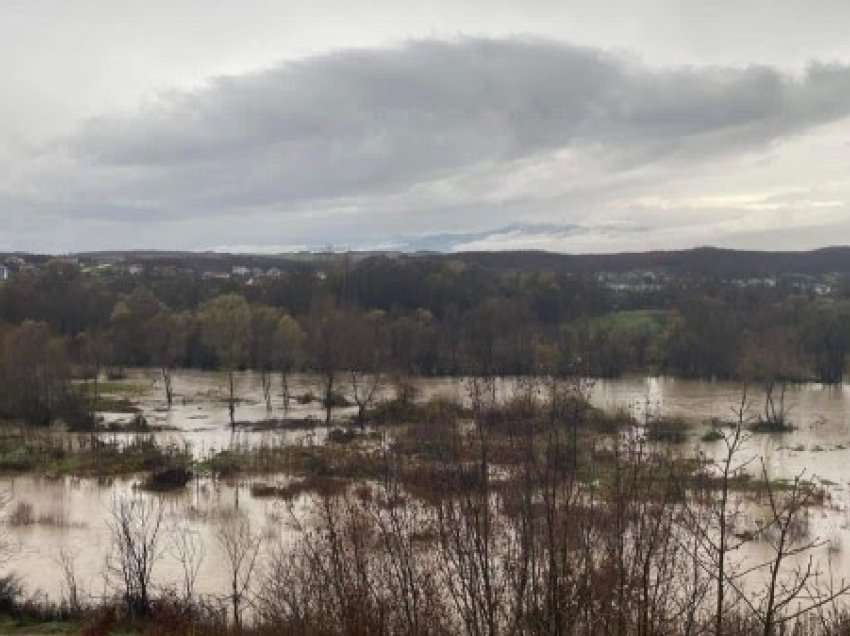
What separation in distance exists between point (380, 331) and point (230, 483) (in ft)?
106

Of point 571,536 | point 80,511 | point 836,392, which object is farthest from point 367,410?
point 571,536

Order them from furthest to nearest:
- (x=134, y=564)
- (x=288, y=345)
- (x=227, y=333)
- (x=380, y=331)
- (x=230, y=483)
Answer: (x=380, y=331), (x=227, y=333), (x=288, y=345), (x=230, y=483), (x=134, y=564)

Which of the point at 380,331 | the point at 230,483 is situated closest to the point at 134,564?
the point at 230,483

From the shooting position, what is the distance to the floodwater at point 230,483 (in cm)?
1822

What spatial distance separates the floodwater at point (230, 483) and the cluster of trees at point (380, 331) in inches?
88.9

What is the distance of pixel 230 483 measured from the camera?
25.4 meters

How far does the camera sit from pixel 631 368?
2330 inches

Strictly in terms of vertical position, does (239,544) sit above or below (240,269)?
below

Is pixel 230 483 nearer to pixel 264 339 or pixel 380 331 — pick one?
pixel 264 339

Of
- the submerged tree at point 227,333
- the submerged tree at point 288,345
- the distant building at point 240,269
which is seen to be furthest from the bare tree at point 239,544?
the distant building at point 240,269

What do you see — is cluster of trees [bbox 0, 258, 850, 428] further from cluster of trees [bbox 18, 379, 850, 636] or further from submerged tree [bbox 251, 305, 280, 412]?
cluster of trees [bbox 18, 379, 850, 636]

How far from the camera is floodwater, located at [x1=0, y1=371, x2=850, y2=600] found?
18.2 meters

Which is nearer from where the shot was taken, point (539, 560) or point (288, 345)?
point (539, 560)

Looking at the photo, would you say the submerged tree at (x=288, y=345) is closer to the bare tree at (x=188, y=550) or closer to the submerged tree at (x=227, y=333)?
the submerged tree at (x=227, y=333)
